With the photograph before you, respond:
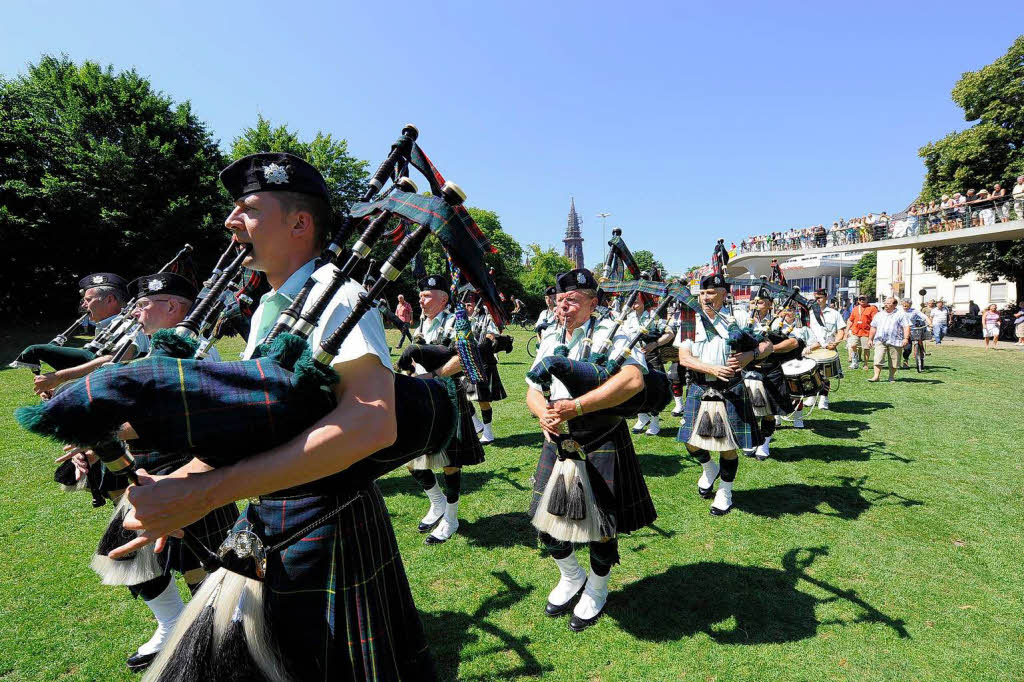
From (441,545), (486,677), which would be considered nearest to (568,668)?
(486,677)

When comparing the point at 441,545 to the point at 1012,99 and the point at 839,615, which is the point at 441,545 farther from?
the point at 1012,99

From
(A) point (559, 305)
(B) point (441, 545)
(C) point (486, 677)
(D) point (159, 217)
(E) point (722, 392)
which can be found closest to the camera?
(C) point (486, 677)

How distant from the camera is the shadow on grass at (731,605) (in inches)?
155

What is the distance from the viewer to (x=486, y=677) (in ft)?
11.5

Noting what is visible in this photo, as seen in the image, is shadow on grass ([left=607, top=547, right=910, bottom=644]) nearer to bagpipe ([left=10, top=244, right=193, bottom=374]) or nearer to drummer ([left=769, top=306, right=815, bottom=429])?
bagpipe ([left=10, top=244, right=193, bottom=374])

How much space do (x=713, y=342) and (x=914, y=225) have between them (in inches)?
1393

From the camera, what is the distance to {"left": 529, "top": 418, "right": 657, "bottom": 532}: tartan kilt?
395cm

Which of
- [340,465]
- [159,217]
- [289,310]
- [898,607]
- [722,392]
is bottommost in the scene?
[898,607]

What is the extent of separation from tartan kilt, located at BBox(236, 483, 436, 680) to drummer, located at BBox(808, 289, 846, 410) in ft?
36.7

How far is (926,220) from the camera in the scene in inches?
1217

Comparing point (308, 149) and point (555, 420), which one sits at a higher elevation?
point (308, 149)

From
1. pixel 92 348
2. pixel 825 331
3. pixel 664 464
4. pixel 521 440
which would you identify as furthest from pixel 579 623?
pixel 825 331

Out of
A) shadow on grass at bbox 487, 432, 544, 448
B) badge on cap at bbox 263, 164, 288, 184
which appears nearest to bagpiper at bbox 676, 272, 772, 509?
shadow on grass at bbox 487, 432, 544, 448

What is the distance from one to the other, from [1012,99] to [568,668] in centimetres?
4270
